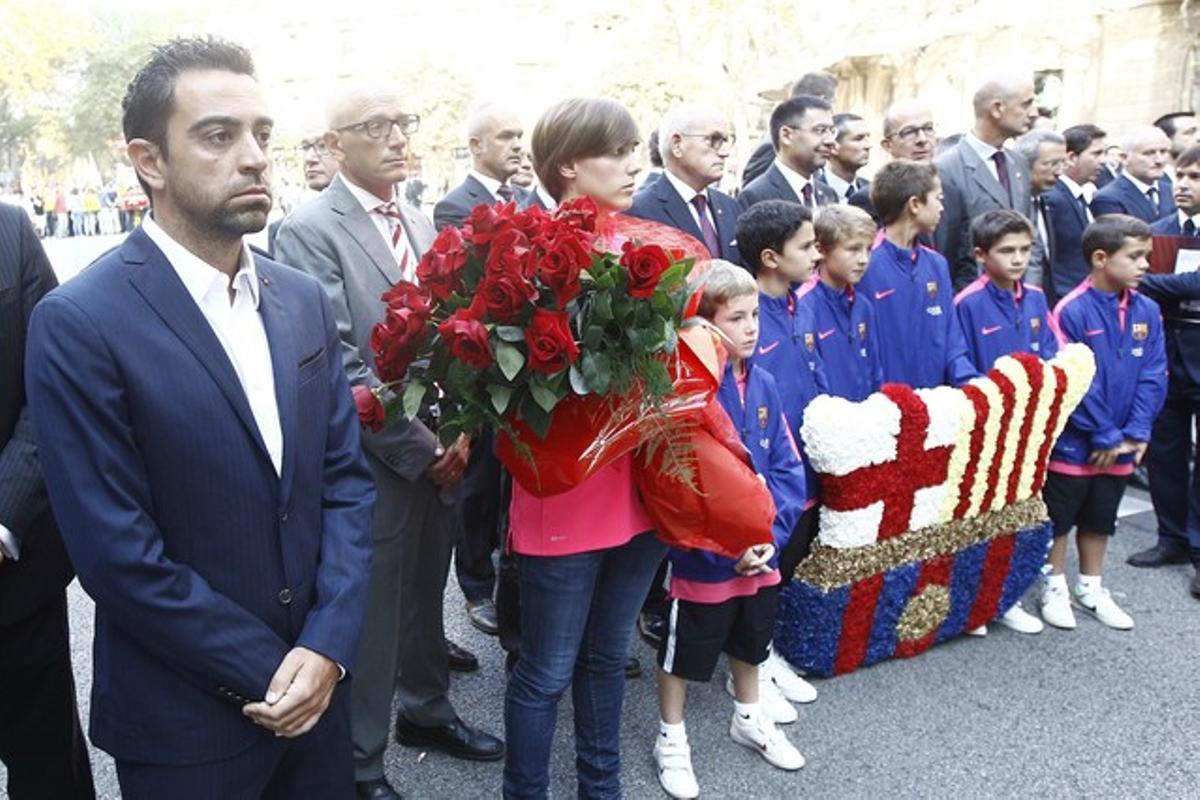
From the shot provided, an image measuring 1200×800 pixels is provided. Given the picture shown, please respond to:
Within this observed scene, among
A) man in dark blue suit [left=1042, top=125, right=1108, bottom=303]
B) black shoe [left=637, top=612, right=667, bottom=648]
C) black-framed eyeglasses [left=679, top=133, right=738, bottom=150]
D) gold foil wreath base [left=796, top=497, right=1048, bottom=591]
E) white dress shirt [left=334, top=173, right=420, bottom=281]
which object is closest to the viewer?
white dress shirt [left=334, top=173, right=420, bottom=281]

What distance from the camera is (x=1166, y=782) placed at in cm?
288

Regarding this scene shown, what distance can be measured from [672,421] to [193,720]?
118 centimetres

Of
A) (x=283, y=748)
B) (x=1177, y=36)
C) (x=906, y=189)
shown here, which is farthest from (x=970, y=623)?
(x=1177, y=36)

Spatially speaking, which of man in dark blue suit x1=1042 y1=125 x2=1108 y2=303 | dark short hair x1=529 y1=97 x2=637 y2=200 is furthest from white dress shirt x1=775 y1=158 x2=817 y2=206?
dark short hair x1=529 y1=97 x2=637 y2=200

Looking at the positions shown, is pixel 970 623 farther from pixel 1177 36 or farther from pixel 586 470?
pixel 1177 36

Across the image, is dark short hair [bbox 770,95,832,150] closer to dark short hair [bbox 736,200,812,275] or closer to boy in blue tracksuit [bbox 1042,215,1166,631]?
boy in blue tracksuit [bbox 1042,215,1166,631]

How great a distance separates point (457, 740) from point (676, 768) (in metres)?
0.75

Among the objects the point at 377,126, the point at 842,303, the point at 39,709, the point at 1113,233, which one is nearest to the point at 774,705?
the point at 842,303

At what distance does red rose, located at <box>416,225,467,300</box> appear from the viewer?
6.81 feet

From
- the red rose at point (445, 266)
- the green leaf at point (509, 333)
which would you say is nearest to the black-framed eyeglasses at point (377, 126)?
the red rose at point (445, 266)

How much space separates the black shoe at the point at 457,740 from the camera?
3029 mm

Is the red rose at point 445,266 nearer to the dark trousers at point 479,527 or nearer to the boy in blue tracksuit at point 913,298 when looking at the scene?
the dark trousers at point 479,527

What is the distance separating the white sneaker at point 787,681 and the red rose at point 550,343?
6.26 ft

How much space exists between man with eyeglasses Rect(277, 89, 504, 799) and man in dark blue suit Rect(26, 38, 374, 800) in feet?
2.58
